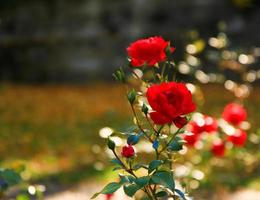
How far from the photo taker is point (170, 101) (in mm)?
1925

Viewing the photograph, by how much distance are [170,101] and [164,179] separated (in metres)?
0.26

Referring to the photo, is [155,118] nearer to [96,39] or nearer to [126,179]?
[126,179]

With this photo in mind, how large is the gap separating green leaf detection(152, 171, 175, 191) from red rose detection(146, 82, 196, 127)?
20 centimetres

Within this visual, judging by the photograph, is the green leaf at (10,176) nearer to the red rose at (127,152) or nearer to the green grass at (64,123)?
the red rose at (127,152)

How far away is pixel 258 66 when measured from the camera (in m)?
8.18

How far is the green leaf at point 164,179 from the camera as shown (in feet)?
6.48

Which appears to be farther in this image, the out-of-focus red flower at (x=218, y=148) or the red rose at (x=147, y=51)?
the out-of-focus red flower at (x=218, y=148)

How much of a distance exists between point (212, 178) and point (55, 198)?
1.05 m

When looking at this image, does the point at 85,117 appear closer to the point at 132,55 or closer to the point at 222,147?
the point at 222,147

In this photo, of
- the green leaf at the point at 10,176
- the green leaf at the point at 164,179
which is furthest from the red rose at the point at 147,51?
the green leaf at the point at 10,176

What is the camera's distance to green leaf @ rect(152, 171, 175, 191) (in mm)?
1976

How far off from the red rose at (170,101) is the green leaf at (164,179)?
0.20 meters

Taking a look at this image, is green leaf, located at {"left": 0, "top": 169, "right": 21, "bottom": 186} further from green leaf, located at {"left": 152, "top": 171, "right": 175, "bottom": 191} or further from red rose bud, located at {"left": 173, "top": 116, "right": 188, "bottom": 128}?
red rose bud, located at {"left": 173, "top": 116, "right": 188, "bottom": 128}

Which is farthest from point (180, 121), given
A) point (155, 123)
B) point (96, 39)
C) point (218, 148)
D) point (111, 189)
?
point (96, 39)
